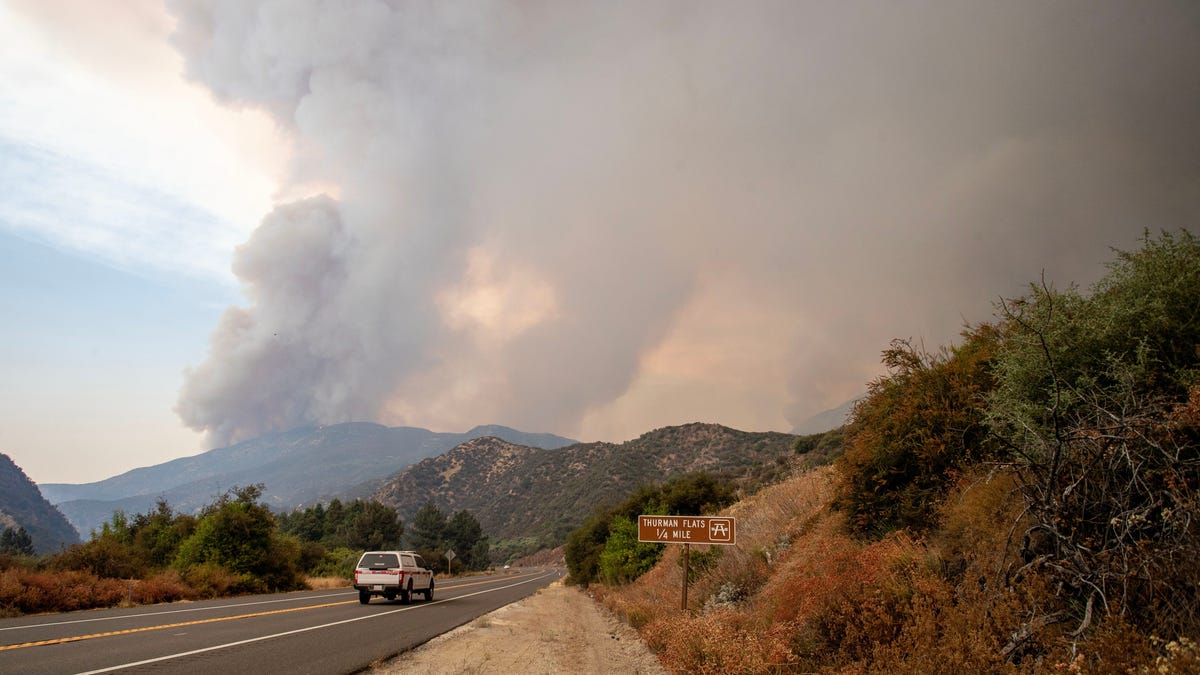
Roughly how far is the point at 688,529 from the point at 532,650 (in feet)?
14.3

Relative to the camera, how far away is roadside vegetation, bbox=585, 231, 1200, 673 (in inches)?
207

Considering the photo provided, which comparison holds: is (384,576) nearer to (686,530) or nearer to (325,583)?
(686,530)

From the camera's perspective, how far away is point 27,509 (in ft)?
573

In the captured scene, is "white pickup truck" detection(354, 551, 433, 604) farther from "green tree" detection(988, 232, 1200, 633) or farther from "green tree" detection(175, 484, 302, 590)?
"green tree" detection(988, 232, 1200, 633)

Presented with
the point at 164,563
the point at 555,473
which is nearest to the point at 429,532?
the point at 555,473

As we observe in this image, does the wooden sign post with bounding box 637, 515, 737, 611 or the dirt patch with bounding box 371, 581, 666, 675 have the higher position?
the wooden sign post with bounding box 637, 515, 737, 611

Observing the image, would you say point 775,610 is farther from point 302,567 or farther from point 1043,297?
point 302,567

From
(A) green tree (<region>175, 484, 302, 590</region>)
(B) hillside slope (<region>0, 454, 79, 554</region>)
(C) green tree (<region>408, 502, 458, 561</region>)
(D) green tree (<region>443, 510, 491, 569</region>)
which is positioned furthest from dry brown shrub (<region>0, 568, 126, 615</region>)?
(B) hillside slope (<region>0, 454, 79, 554</region>)

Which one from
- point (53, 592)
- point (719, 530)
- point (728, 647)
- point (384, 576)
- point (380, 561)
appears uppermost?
point (719, 530)

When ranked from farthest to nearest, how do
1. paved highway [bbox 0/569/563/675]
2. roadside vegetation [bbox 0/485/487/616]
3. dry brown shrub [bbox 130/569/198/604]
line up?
dry brown shrub [bbox 130/569/198/604], roadside vegetation [bbox 0/485/487/616], paved highway [bbox 0/569/563/675]

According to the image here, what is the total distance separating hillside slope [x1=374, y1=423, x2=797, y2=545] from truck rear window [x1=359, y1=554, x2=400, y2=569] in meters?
45.5

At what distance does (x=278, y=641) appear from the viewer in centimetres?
1157

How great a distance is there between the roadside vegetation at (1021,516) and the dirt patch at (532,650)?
127cm

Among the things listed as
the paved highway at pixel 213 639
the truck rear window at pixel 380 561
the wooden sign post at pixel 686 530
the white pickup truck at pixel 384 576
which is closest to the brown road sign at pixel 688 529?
the wooden sign post at pixel 686 530
